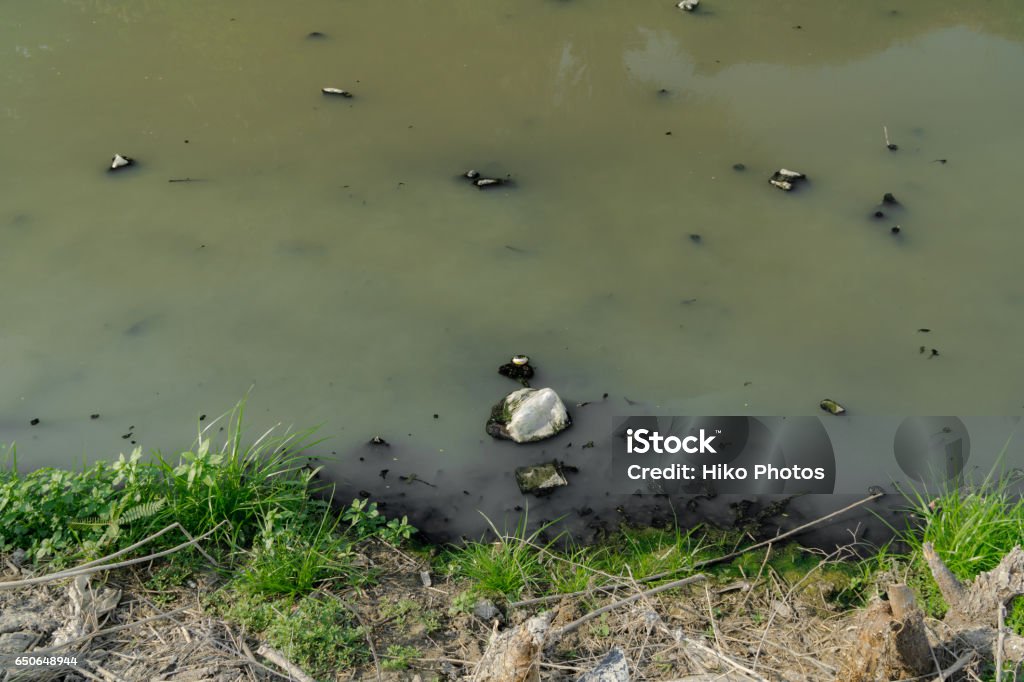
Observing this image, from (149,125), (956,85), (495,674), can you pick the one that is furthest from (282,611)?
(956,85)

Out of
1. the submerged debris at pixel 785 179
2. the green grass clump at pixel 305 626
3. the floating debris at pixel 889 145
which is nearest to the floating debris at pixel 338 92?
the submerged debris at pixel 785 179

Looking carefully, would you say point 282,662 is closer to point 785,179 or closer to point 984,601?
point 984,601

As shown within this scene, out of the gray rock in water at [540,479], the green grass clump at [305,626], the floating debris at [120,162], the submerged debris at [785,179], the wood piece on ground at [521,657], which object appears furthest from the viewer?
the floating debris at [120,162]

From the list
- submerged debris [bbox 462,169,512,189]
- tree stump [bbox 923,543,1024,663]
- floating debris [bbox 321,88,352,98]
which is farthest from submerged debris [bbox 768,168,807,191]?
floating debris [bbox 321,88,352,98]

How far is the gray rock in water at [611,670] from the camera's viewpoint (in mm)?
2158

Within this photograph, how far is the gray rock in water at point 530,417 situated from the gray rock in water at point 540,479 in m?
0.12

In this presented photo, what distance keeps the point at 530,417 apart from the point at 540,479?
24 centimetres

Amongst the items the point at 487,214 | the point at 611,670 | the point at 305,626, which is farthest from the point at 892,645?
the point at 487,214

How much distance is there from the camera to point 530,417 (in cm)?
306

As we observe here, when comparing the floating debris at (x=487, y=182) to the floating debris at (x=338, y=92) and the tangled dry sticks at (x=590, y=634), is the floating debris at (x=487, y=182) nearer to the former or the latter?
the floating debris at (x=338, y=92)

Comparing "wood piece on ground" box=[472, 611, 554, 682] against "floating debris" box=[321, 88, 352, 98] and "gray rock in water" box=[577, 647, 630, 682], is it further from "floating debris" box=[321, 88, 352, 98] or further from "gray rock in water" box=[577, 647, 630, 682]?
"floating debris" box=[321, 88, 352, 98]

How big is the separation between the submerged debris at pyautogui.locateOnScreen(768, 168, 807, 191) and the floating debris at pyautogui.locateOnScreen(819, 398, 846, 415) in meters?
1.32

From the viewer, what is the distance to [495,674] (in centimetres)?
210

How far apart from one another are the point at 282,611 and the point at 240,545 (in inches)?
13.6
